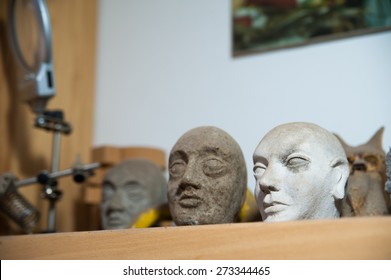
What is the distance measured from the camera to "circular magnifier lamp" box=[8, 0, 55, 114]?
1572mm

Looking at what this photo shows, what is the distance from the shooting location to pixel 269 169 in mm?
1027

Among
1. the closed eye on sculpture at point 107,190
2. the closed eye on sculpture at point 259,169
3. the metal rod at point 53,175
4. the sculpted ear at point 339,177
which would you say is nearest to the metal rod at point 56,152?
the metal rod at point 53,175

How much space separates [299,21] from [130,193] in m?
0.63

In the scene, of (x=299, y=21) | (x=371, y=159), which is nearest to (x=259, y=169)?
(x=371, y=159)

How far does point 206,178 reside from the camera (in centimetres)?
113

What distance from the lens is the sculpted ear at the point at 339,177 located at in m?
1.02

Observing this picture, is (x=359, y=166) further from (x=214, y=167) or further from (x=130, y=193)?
(x=130, y=193)

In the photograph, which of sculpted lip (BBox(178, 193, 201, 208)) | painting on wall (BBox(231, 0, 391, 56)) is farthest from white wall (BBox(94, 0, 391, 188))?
sculpted lip (BBox(178, 193, 201, 208))

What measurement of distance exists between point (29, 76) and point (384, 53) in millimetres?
898

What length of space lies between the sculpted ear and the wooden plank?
23cm

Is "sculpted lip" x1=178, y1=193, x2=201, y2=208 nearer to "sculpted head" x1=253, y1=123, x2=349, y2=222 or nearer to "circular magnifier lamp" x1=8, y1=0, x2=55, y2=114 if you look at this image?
"sculpted head" x1=253, y1=123, x2=349, y2=222

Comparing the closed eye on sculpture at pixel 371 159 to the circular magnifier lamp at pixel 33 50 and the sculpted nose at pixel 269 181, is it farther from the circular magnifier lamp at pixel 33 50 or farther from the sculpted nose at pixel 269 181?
the circular magnifier lamp at pixel 33 50

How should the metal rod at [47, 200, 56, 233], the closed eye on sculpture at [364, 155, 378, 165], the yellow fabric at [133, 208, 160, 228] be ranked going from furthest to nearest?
the metal rod at [47, 200, 56, 233] → the yellow fabric at [133, 208, 160, 228] → the closed eye on sculpture at [364, 155, 378, 165]

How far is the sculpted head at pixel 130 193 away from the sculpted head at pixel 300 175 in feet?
1.60
